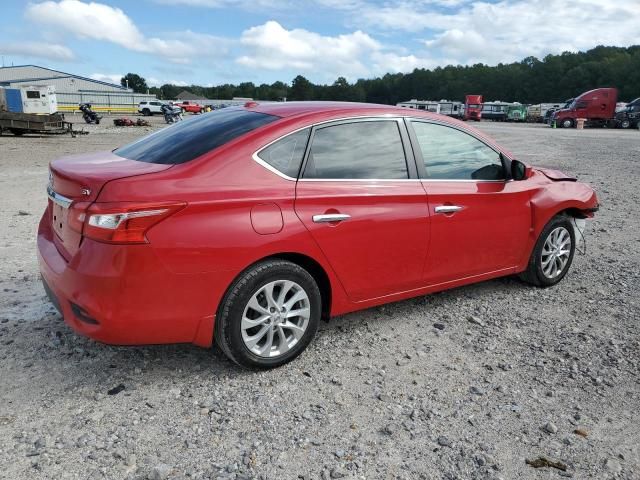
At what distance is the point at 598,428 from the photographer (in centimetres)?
295

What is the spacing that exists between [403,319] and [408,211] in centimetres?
99

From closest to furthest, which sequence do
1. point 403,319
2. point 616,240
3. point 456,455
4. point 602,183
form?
point 456,455
point 403,319
point 616,240
point 602,183

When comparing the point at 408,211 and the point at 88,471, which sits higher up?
the point at 408,211

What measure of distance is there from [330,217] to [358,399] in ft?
3.71

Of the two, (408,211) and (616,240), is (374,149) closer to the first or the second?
(408,211)

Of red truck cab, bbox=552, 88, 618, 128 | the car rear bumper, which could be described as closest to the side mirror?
the car rear bumper

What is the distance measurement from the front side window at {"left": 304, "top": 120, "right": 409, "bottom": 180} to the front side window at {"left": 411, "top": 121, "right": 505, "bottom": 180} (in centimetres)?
25

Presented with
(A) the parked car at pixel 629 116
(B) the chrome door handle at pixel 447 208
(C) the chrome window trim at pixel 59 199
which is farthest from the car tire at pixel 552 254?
(A) the parked car at pixel 629 116

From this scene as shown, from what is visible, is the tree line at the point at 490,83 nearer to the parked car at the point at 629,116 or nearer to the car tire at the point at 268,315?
the parked car at the point at 629,116

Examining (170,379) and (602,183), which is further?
(602,183)

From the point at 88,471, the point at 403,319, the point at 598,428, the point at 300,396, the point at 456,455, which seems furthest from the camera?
the point at 403,319

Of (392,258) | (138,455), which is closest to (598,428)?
(392,258)

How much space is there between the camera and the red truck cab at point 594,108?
44.4 metres

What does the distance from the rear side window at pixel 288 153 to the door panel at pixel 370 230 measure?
12 centimetres
